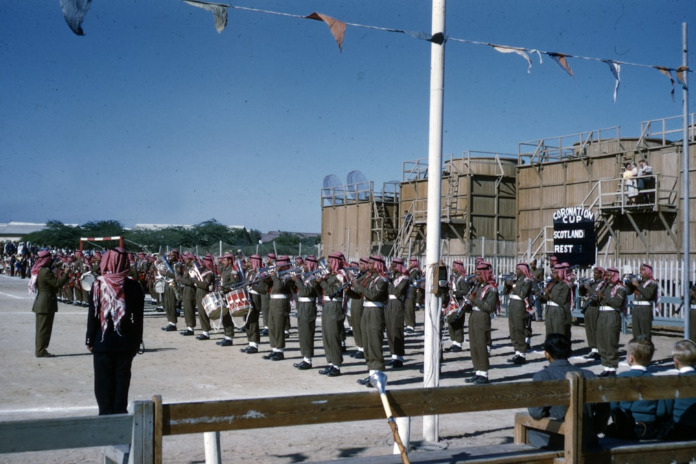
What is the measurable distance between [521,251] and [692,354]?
82.8ft

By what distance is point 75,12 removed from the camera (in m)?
6.24

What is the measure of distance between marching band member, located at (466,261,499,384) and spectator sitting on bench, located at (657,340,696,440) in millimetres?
5419

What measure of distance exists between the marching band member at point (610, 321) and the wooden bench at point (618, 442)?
7660 mm

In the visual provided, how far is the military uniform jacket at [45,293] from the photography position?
42.1 ft

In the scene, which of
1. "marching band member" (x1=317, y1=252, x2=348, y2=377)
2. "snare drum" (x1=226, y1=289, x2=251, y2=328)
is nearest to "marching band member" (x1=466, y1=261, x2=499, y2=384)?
"marching band member" (x1=317, y1=252, x2=348, y2=377)

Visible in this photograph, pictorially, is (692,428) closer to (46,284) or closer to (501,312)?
(46,284)

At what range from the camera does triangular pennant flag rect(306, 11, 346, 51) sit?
7.49 meters

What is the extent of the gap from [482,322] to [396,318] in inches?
74.5

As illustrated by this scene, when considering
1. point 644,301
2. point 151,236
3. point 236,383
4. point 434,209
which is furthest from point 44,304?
point 151,236

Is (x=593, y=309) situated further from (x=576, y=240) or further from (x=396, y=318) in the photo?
(x=576, y=240)

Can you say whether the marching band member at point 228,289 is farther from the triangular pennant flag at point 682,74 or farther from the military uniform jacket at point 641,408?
the military uniform jacket at point 641,408

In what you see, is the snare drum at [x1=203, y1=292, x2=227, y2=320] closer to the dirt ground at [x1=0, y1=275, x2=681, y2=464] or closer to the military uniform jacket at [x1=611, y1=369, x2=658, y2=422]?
the dirt ground at [x1=0, y1=275, x2=681, y2=464]

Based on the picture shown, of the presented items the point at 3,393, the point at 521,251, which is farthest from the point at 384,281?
the point at 521,251

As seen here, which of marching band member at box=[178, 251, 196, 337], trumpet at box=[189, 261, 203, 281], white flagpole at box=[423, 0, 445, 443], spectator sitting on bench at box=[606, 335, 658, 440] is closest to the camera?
spectator sitting on bench at box=[606, 335, 658, 440]
